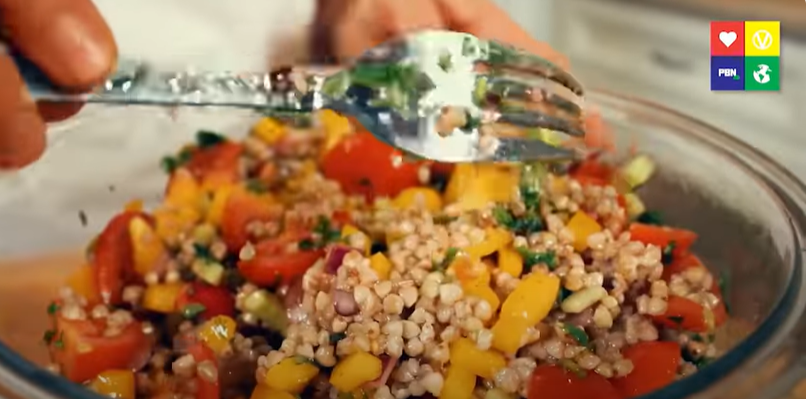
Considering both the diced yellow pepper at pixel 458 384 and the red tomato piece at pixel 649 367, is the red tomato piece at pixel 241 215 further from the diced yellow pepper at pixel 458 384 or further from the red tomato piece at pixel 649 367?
the red tomato piece at pixel 649 367

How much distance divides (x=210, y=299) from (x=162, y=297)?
48 millimetres

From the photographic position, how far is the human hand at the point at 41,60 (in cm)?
81

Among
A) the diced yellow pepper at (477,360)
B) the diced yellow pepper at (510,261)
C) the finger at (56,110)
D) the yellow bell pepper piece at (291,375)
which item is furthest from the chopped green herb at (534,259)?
the finger at (56,110)

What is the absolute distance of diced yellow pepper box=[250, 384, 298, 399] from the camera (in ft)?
2.30

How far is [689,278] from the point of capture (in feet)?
2.61

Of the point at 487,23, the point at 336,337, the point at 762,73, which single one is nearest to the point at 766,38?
the point at 762,73

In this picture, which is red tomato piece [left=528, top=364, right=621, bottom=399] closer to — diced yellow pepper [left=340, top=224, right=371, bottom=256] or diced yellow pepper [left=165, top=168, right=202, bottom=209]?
diced yellow pepper [left=340, top=224, right=371, bottom=256]

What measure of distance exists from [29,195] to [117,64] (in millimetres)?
204

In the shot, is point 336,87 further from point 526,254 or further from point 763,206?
point 763,206

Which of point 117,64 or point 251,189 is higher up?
point 117,64

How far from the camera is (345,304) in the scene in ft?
2.58

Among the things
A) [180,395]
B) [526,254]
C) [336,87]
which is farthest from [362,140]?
[180,395]

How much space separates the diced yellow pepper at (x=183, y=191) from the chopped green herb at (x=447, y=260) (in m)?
0.31

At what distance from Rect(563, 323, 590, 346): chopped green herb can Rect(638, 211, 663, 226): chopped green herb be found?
0.17m
